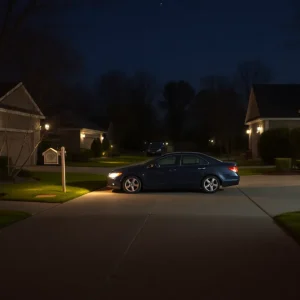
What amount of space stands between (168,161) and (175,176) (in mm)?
620

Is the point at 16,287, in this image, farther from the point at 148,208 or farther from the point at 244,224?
the point at 148,208

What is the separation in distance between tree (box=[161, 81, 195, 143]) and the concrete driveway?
75943 mm

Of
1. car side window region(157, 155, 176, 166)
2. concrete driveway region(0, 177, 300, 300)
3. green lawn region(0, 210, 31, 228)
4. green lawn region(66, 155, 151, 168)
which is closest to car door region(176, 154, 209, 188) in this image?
car side window region(157, 155, 176, 166)

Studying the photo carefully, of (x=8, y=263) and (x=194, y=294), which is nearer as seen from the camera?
(x=194, y=294)

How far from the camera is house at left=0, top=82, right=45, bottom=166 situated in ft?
103

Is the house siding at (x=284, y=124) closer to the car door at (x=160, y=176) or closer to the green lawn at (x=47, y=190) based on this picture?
the green lawn at (x=47, y=190)

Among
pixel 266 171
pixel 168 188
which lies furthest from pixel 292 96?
pixel 168 188

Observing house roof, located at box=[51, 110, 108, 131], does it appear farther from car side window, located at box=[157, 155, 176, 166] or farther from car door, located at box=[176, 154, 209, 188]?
car door, located at box=[176, 154, 209, 188]

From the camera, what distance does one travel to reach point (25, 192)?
18312mm

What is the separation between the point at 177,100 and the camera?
9106cm

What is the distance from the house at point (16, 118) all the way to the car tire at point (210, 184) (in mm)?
15424

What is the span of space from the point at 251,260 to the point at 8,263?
11.6ft

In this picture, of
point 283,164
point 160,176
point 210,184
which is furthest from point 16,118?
point 210,184

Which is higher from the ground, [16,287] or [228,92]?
[228,92]
